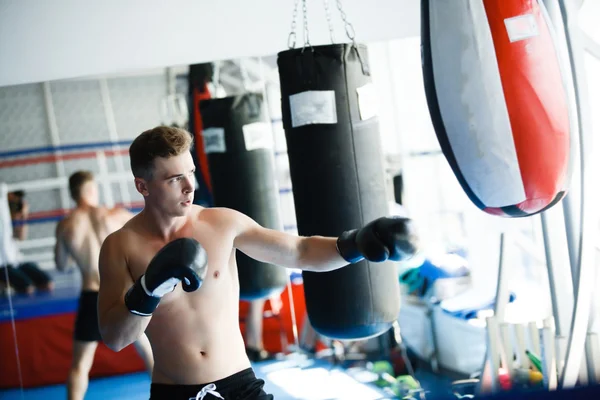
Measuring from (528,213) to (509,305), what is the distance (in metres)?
2.03

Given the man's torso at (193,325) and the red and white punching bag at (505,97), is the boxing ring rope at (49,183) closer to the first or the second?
the man's torso at (193,325)

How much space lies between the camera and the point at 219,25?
352 cm

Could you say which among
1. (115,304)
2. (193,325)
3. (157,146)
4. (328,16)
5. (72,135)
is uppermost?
(328,16)

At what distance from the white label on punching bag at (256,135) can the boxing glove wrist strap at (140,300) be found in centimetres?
192

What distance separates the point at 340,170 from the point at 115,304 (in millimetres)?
1163

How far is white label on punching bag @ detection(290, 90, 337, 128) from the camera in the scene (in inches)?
113

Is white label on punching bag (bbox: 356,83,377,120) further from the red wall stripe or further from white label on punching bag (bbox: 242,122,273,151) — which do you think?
the red wall stripe

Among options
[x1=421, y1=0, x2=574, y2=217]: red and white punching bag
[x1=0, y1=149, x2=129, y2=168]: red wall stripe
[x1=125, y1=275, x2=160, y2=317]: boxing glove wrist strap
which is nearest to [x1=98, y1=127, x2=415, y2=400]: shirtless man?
[x1=125, y1=275, x2=160, y2=317]: boxing glove wrist strap

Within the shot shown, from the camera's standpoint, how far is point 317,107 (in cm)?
286

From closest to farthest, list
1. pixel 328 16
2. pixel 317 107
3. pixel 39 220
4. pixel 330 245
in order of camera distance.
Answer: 1. pixel 330 245
2. pixel 317 107
3. pixel 328 16
4. pixel 39 220

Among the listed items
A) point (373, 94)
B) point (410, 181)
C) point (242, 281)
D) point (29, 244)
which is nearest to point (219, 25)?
point (373, 94)

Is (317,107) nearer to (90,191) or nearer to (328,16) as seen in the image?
(328,16)

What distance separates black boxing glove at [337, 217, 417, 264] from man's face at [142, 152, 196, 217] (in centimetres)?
55

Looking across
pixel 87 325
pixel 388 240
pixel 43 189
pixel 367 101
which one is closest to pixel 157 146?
pixel 388 240
